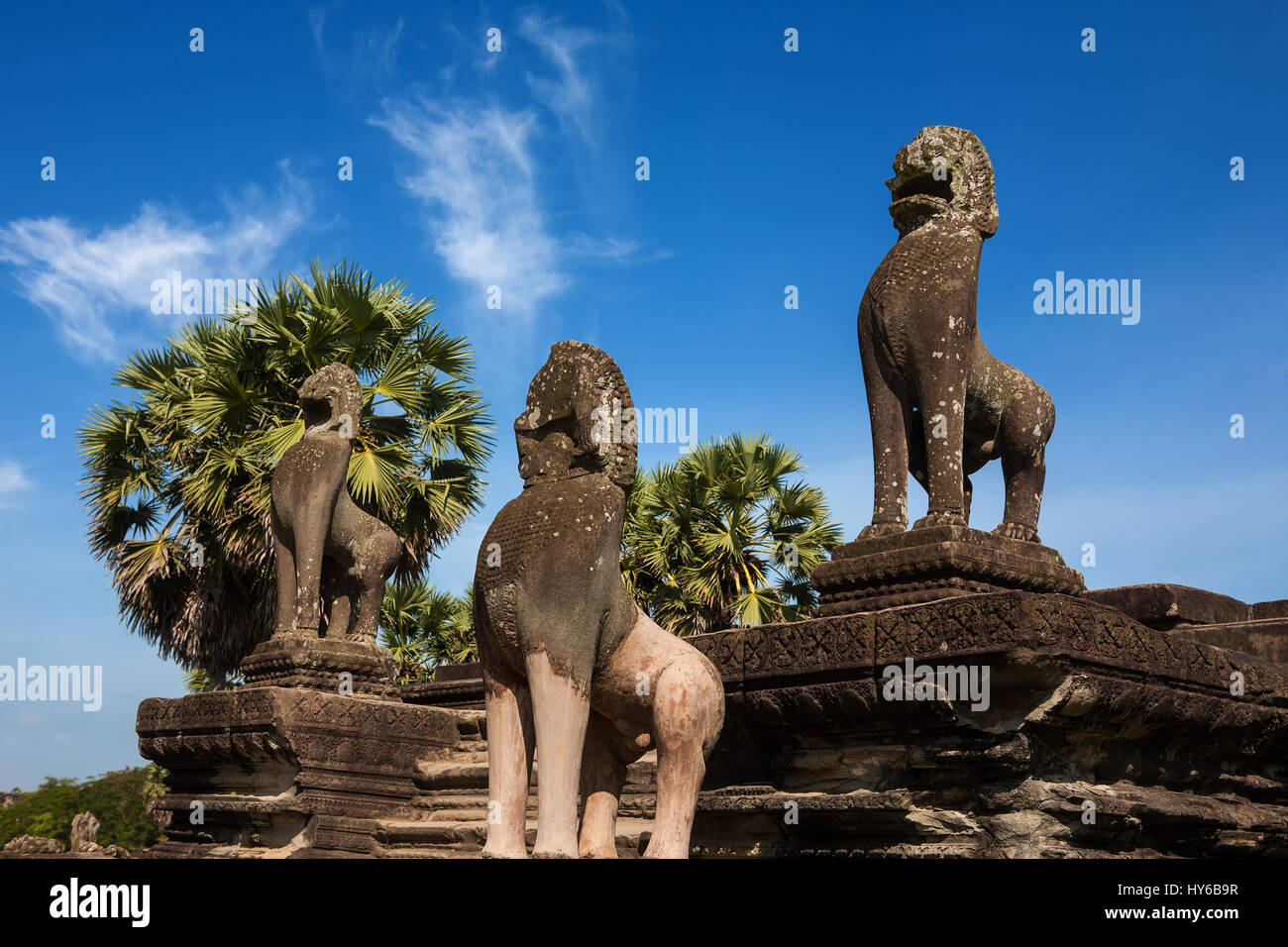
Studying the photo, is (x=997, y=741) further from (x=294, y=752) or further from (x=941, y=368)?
(x=294, y=752)

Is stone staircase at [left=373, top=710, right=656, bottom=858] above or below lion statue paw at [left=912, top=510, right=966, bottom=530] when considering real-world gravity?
below

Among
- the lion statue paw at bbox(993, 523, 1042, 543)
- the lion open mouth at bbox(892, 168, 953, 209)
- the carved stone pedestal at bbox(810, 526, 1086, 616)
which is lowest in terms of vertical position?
the carved stone pedestal at bbox(810, 526, 1086, 616)

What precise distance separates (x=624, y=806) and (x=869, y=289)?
2.97 metres

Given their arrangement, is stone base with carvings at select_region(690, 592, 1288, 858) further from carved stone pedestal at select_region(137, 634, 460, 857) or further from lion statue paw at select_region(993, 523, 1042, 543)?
carved stone pedestal at select_region(137, 634, 460, 857)

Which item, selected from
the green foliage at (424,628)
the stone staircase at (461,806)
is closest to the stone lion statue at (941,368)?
the stone staircase at (461,806)

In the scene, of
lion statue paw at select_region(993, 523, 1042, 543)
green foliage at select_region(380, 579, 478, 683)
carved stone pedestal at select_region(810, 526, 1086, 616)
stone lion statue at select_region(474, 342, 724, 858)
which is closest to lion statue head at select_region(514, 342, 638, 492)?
stone lion statue at select_region(474, 342, 724, 858)

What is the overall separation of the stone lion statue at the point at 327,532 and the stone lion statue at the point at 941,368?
392cm

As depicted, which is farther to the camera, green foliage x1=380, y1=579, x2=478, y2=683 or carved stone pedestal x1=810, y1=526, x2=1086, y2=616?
green foliage x1=380, y1=579, x2=478, y2=683

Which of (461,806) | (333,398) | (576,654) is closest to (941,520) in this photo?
(576,654)

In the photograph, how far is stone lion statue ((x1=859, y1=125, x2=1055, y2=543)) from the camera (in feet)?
19.4

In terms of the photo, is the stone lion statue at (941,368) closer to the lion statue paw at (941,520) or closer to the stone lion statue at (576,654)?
the lion statue paw at (941,520)

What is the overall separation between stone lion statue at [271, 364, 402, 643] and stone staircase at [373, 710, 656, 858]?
1013 millimetres

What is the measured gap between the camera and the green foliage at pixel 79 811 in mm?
15656
